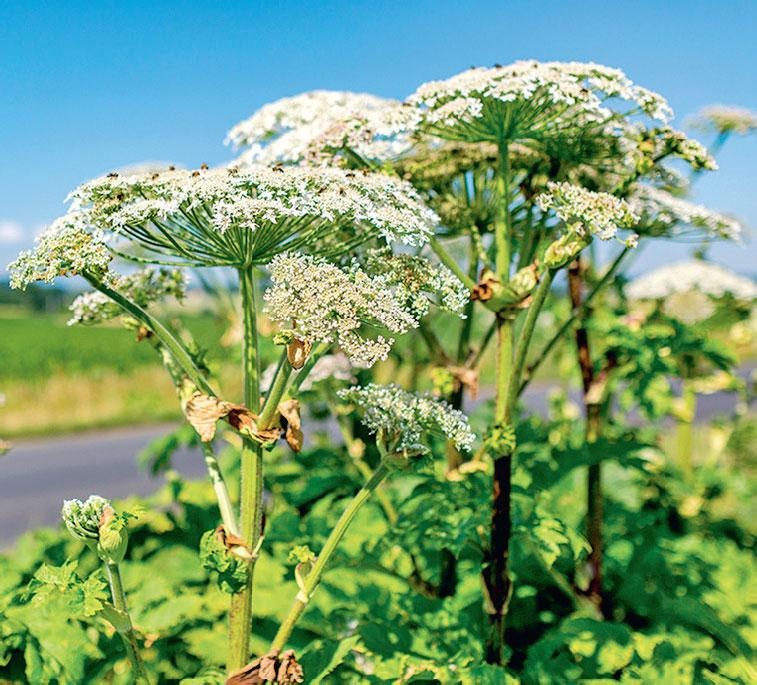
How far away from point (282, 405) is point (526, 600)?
200 centimetres

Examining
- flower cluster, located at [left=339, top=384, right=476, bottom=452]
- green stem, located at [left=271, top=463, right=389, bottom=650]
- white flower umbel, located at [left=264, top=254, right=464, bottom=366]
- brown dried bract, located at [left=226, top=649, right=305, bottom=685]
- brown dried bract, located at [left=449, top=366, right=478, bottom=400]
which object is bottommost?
brown dried bract, located at [left=226, top=649, right=305, bottom=685]

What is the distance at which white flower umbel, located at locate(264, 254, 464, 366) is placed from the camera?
5.93 ft

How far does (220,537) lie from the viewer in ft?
6.86

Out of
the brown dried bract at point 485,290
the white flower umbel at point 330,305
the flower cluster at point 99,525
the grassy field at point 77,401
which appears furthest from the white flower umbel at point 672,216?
the grassy field at point 77,401

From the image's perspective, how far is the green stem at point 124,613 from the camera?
2.03m

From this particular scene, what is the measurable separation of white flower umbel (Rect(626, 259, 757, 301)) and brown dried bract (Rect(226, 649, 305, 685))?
3.82 m

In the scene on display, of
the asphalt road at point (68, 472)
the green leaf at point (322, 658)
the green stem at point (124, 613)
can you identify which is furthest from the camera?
the asphalt road at point (68, 472)

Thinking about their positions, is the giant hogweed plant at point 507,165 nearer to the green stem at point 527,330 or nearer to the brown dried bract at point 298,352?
the green stem at point 527,330

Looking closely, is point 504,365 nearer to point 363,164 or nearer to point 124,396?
point 363,164

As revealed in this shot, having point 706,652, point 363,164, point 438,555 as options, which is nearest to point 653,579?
point 706,652

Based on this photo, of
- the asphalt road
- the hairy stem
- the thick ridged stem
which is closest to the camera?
A: the thick ridged stem

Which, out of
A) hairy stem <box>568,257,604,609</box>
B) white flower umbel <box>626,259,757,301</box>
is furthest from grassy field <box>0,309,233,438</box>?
hairy stem <box>568,257,604,609</box>

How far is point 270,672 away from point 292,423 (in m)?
0.67

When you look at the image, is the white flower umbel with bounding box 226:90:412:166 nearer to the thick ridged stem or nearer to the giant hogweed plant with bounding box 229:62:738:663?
the giant hogweed plant with bounding box 229:62:738:663
